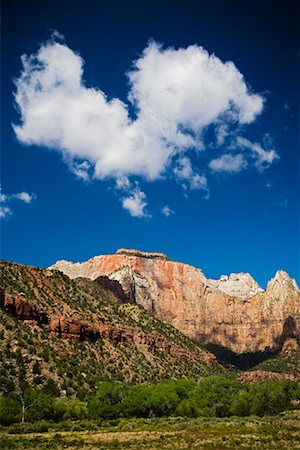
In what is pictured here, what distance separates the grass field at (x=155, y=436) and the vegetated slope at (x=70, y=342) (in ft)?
47.5

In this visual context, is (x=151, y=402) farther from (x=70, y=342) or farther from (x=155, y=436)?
(x=70, y=342)

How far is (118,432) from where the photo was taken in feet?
148

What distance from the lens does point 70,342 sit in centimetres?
8088

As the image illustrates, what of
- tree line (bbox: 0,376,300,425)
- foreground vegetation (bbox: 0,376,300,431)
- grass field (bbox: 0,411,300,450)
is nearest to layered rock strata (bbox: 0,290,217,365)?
foreground vegetation (bbox: 0,376,300,431)

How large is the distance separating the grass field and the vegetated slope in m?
14.5

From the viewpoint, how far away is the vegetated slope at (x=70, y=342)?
66375mm

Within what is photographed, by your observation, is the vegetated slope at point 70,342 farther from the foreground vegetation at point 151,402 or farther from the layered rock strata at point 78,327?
the foreground vegetation at point 151,402

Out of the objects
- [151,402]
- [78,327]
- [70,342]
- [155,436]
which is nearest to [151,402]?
[151,402]

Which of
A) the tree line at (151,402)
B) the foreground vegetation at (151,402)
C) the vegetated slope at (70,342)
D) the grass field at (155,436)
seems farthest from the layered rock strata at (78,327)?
the grass field at (155,436)

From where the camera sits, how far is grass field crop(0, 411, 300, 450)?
35156mm

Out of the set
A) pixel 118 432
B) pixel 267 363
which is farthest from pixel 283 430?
pixel 267 363

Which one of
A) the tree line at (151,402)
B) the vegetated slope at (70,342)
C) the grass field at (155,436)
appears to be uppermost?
the vegetated slope at (70,342)

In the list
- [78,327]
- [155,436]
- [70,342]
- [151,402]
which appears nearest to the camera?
[155,436]

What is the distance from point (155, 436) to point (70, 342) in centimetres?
4222
